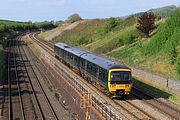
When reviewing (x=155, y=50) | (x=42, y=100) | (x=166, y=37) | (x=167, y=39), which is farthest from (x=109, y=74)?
(x=166, y=37)

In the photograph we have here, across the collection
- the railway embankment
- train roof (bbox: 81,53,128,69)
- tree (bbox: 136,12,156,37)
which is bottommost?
the railway embankment

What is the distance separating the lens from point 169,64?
44.8 meters

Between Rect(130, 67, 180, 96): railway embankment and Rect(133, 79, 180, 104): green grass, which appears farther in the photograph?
Rect(130, 67, 180, 96): railway embankment

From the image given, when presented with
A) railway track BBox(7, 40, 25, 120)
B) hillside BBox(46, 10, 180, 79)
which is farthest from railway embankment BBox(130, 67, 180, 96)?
railway track BBox(7, 40, 25, 120)

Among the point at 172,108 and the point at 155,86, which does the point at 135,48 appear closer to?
the point at 155,86

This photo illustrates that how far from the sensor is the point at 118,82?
32031 millimetres

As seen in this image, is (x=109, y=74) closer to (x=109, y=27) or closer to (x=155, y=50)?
(x=155, y=50)

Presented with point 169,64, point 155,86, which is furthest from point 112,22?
point 155,86

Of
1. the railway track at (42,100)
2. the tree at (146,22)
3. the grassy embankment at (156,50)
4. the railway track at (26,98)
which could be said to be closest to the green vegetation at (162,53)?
the grassy embankment at (156,50)

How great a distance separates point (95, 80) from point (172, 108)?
9.42 metres

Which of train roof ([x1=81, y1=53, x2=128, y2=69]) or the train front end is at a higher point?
train roof ([x1=81, y1=53, x2=128, y2=69])

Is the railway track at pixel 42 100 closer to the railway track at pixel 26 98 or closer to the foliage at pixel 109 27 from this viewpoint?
the railway track at pixel 26 98

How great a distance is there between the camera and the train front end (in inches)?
1261

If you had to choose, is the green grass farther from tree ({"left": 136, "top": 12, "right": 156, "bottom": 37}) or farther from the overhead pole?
tree ({"left": 136, "top": 12, "right": 156, "bottom": 37})
